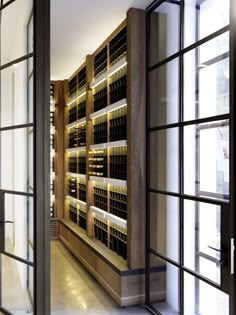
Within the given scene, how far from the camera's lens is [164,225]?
343cm

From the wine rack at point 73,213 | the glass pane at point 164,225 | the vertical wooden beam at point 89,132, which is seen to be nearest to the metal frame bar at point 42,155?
the glass pane at point 164,225

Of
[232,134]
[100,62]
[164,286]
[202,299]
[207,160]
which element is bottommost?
[164,286]

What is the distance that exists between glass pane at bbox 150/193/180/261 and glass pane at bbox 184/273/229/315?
0.29 meters

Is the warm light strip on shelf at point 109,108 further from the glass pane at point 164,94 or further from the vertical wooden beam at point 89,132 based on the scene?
the glass pane at point 164,94

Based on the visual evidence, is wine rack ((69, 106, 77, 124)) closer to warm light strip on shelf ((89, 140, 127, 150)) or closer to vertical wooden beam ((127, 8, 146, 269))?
warm light strip on shelf ((89, 140, 127, 150))

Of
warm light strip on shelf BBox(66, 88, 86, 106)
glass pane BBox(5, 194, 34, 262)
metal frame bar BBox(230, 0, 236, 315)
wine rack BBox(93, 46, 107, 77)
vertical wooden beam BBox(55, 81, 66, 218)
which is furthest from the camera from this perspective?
vertical wooden beam BBox(55, 81, 66, 218)

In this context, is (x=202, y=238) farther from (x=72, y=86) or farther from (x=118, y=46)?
(x=72, y=86)

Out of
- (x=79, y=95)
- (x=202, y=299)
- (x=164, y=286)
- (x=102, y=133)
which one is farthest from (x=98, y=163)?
(x=202, y=299)

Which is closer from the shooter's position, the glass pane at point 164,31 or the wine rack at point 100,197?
the glass pane at point 164,31

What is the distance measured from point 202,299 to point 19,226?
1.66 meters

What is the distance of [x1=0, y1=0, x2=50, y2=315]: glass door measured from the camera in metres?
2.71

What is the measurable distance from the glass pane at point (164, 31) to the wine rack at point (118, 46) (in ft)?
1.51

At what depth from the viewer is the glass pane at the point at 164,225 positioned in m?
3.19

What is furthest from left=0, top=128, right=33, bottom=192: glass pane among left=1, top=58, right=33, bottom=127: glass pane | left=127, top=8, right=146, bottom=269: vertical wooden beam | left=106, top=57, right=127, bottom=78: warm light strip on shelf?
left=106, top=57, right=127, bottom=78: warm light strip on shelf
